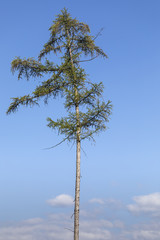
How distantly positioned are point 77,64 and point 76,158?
590 cm

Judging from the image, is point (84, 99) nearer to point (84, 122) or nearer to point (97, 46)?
point (84, 122)

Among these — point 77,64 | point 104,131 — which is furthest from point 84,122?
point 77,64

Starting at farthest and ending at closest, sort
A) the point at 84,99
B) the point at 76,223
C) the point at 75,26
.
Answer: the point at 75,26 → the point at 84,99 → the point at 76,223

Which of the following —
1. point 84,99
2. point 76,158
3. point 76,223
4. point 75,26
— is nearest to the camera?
point 76,223

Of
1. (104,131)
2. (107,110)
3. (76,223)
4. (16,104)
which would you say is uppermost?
(16,104)

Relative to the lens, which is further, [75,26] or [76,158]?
[75,26]

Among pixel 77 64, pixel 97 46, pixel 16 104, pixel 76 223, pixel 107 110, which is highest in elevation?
pixel 97 46

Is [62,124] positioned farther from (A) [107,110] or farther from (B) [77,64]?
(B) [77,64]

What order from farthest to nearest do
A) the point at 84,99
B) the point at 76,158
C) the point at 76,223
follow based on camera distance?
the point at 84,99
the point at 76,158
the point at 76,223

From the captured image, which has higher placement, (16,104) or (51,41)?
(51,41)

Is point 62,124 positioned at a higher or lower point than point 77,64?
lower

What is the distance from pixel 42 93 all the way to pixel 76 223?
7405mm

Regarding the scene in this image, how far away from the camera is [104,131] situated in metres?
15.0

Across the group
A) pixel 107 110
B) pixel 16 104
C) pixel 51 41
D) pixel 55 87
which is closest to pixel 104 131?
pixel 107 110
